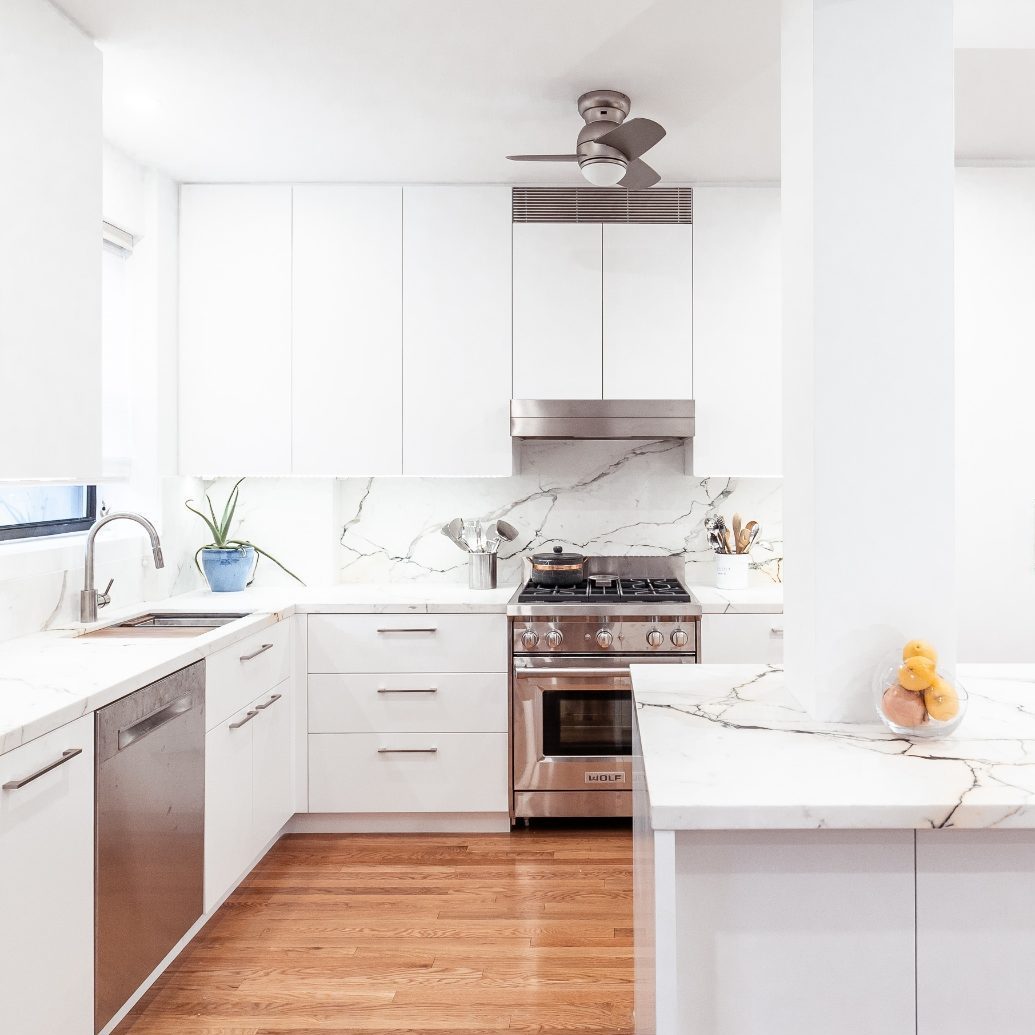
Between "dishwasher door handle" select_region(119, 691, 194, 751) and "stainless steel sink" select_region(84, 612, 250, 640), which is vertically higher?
"stainless steel sink" select_region(84, 612, 250, 640)

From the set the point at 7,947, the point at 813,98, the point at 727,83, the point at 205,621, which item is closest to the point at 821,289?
the point at 813,98

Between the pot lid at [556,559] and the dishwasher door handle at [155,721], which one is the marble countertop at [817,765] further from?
the pot lid at [556,559]

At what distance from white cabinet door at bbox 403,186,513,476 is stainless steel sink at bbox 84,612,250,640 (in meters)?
0.97

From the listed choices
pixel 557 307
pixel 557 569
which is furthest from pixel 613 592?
pixel 557 307

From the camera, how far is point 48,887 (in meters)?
1.74

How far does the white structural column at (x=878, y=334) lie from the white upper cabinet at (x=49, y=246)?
1.83 meters

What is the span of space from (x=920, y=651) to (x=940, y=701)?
0.09m

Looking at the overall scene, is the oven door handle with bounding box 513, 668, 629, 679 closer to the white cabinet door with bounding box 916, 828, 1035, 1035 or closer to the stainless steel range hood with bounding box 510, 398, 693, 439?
the stainless steel range hood with bounding box 510, 398, 693, 439

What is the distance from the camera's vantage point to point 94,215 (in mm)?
2471

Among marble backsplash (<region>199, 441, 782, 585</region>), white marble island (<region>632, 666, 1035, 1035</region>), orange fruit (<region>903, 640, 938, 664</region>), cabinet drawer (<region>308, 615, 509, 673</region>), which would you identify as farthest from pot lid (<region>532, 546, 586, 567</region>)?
white marble island (<region>632, 666, 1035, 1035</region>)

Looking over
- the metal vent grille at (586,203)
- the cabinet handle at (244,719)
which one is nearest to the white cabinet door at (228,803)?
the cabinet handle at (244,719)

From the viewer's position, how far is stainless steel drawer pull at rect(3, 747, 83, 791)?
1.61 metres

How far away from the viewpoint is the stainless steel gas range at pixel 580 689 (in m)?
3.35

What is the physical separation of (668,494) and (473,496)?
882 millimetres
